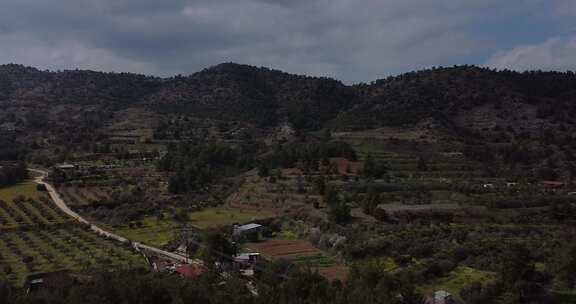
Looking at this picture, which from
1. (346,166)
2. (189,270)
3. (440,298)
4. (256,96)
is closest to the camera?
(440,298)

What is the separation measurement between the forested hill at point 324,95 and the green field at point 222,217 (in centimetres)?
4494

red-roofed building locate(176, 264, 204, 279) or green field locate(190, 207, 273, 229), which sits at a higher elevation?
red-roofed building locate(176, 264, 204, 279)

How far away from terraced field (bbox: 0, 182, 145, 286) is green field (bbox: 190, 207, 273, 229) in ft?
29.7

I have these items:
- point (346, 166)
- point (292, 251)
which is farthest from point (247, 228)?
point (346, 166)

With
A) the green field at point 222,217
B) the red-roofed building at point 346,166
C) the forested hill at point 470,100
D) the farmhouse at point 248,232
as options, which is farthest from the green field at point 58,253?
the forested hill at point 470,100

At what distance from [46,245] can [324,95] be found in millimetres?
96169

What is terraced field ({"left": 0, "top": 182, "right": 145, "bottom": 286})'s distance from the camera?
38.1 meters

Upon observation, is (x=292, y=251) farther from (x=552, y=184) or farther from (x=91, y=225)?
(x=552, y=184)

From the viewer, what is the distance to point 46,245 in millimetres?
46031

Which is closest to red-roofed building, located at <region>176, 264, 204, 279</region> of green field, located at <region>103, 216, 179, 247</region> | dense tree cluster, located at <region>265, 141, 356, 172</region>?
green field, located at <region>103, 216, 179, 247</region>

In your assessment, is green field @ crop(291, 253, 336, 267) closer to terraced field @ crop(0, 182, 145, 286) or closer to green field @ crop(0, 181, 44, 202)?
terraced field @ crop(0, 182, 145, 286)

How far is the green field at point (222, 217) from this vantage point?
51.9 meters

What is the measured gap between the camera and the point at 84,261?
39.4 m

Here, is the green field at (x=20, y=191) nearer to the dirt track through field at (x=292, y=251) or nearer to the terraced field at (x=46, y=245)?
the terraced field at (x=46, y=245)
